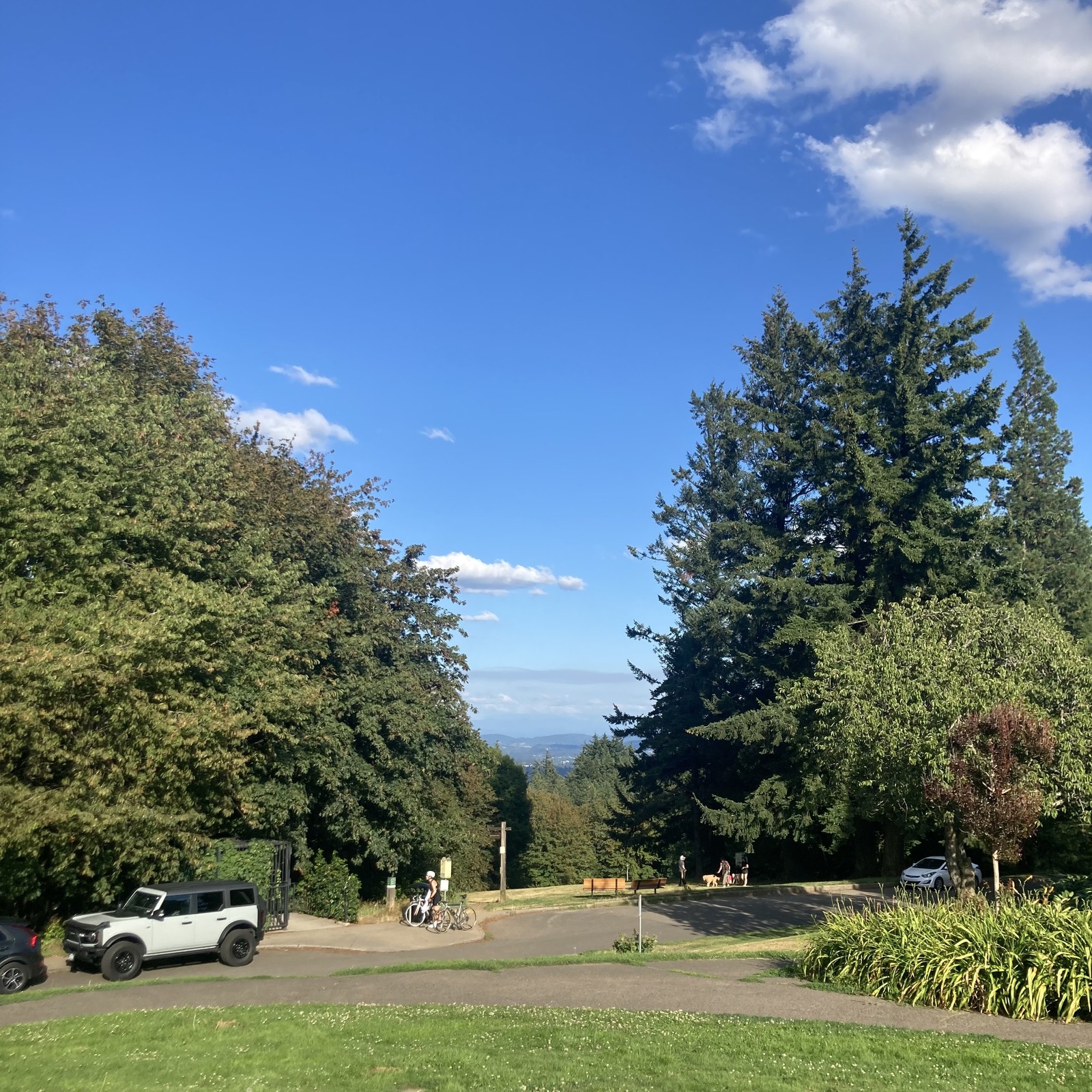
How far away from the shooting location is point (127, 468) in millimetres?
20938

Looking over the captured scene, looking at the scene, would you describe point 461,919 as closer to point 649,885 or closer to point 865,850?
point 649,885

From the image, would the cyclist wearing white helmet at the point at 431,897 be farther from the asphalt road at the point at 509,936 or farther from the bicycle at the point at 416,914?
the asphalt road at the point at 509,936

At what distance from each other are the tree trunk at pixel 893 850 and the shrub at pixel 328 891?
63.4 ft

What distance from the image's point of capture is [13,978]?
14.8 meters

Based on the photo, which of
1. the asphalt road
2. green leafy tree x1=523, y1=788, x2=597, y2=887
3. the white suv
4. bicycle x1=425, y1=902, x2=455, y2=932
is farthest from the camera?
green leafy tree x1=523, y1=788, x2=597, y2=887

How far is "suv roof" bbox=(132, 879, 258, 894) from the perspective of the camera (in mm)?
17375

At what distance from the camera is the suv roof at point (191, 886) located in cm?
1738

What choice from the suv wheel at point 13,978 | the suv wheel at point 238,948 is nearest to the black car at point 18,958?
the suv wheel at point 13,978

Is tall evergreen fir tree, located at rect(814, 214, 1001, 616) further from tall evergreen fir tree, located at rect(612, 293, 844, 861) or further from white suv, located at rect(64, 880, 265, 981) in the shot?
white suv, located at rect(64, 880, 265, 981)

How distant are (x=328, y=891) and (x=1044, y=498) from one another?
153 feet

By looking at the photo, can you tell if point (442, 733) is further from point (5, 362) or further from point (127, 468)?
point (5, 362)

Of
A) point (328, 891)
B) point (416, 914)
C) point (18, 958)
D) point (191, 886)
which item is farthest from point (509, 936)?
point (18, 958)

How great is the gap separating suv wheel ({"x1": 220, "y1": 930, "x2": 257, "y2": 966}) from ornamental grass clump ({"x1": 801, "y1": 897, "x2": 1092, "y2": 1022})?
1078cm

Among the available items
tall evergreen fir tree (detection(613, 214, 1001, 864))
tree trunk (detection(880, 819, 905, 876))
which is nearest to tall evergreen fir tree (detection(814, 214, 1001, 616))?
tall evergreen fir tree (detection(613, 214, 1001, 864))
